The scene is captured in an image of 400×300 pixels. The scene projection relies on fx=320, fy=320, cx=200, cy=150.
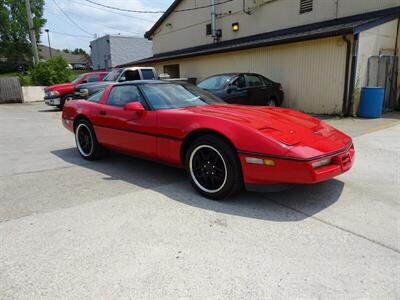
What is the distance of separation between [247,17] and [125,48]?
2453 centimetres

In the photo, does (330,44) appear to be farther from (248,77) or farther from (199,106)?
(199,106)

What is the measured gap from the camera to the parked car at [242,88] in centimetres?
922

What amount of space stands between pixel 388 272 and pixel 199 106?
2.77m

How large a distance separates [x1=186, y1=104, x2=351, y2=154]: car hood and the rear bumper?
18 centimetres

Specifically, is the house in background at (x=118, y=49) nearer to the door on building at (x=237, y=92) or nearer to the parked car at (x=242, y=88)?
the parked car at (x=242, y=88)

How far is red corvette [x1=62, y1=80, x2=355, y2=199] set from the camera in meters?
3.08

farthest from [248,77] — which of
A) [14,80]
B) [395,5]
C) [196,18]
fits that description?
[14,80]

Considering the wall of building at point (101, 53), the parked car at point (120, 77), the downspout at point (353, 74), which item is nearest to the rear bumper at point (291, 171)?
the downspout at point (353, 74)

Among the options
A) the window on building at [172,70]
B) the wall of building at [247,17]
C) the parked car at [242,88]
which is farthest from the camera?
the window on building at [172,70]

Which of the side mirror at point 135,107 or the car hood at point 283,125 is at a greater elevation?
Answer: the side mirror at point 135,107

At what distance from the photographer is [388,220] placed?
304 cm

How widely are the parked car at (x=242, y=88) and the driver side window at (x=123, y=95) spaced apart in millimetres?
4563

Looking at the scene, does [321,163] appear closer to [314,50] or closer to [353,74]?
[353,74]

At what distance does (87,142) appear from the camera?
17.6 feet
